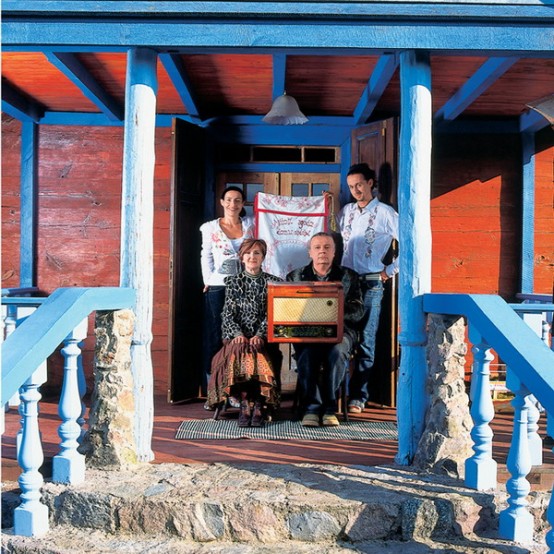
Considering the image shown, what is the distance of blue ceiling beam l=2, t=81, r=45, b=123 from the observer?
6938 millimetres

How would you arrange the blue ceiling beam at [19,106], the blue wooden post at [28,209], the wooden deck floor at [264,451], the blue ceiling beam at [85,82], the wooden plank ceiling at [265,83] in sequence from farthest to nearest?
the blue wooden post at [28,209] → the blue ceiling beam at [19,106] → the wooden plank ceiling at [265,83] → the blue ceiling beam at [85,82] → the wooden deck floor at [264,451]

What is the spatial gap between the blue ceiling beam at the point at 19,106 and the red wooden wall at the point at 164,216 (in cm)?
22

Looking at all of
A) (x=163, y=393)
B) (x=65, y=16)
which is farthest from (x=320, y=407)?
(x=65, y=16)

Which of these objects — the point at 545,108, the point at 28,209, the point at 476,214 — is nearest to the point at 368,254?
the point at 476,214

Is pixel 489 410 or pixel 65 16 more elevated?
pixel 65 16

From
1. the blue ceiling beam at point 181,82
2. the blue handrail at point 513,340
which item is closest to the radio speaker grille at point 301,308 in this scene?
the blue handrail at point 513,340

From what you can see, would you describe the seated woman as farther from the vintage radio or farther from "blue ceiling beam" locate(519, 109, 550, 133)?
"blue ceiling beam" locate(519, 109, 550, 133)

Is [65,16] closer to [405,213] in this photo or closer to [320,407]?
[405,213]

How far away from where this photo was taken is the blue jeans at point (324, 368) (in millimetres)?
5770

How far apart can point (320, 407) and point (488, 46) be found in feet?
9.98

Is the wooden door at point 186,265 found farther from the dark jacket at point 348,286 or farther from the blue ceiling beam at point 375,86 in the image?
the blue ceiling beam at point 375,86

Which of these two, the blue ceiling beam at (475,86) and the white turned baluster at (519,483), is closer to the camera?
the white turned baluster at (519,483)

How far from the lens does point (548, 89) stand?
6.61 meters

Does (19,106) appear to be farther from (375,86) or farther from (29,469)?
(29,469)
